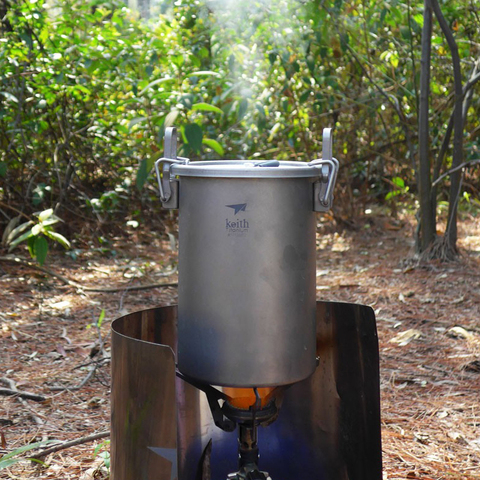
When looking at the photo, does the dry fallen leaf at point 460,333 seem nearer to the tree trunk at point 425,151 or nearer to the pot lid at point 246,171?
the tree trunk at point 425,151

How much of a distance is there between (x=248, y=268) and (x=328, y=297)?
101 inches

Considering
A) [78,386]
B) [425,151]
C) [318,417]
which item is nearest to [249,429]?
[318,417]

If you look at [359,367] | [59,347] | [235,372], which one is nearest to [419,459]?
[359,367]

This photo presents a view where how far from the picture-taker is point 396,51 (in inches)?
212

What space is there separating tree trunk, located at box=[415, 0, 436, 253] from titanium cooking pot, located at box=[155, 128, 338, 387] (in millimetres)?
3074

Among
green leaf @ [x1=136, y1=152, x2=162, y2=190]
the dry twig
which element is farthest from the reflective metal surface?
green leaf @ [x1=136, y1=152, x2=162, y2=190]

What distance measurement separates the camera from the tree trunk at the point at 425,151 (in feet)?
14.3

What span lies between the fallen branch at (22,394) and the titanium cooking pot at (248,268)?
1.21m

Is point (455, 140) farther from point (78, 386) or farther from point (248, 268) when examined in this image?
point (248, 268)

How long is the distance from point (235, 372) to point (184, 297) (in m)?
0.23

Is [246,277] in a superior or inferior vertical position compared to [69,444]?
superior

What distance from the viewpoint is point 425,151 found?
4.52 m

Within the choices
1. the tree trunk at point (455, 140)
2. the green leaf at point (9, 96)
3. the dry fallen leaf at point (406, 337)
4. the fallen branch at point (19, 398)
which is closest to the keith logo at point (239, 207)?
the fallen branch at point (19, 398)

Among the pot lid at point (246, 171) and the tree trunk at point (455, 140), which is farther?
the tree trunk at point (455, 140)
